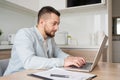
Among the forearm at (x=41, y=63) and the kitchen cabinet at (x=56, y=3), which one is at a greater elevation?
the kitchen cabinet at (x=56, y=3)

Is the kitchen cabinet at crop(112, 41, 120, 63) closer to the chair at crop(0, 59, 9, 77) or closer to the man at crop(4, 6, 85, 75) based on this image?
the man at crop(4, 6, 85, 75)

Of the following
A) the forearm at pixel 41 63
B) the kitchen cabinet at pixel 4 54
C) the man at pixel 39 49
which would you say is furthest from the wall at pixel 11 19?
the forearm at pixel 41 63

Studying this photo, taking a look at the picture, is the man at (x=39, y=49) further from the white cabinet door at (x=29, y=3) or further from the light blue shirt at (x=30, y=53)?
the white cabinet door at (x=29, y=3)

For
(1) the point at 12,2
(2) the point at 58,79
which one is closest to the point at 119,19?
(1) the point at 12,2

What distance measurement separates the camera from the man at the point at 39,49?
1025 mm

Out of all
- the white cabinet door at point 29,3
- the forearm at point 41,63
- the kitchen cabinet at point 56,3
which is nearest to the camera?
the forearm at point 41,63

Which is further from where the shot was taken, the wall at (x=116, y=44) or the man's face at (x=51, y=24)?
the wall at (x=116, y=44)

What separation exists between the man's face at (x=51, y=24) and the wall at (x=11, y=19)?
4.26ft

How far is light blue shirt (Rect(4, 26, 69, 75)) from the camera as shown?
3.34 ft

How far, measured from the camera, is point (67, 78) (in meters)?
0.73

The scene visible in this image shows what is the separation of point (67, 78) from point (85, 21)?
8.12 feet

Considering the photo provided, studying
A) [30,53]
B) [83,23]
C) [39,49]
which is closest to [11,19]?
[83,23]

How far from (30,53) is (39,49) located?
26 cm

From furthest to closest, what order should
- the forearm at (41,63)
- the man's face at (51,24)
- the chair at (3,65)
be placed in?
1. the man's face at (51,24)
2. the chair at (3,65)
3. the forearm at (41,63)
